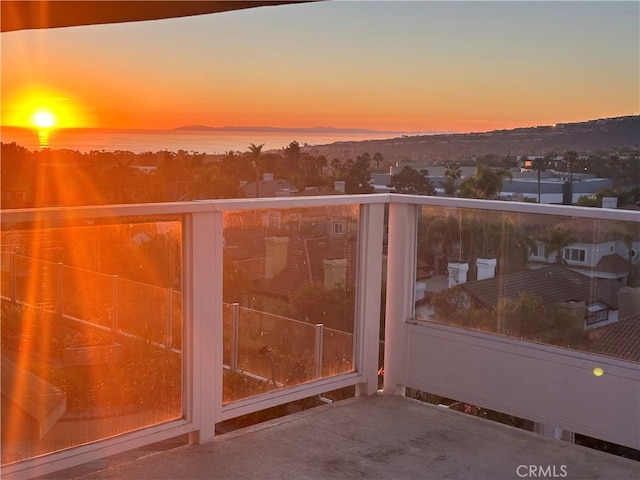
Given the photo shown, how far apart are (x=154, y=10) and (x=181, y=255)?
4.64 ft

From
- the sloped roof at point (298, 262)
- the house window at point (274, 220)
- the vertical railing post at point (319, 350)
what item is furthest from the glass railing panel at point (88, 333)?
the vertical railing post at point (319, 350)

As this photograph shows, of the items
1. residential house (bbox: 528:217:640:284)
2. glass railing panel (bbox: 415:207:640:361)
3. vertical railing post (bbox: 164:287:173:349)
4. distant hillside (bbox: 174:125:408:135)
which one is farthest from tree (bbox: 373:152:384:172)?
vertical railing post (bbox: 164:287:173:349)

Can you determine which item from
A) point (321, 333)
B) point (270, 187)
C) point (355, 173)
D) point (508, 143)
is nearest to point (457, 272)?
point (321, 333)

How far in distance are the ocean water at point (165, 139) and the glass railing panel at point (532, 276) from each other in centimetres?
229

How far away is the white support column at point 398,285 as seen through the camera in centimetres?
393

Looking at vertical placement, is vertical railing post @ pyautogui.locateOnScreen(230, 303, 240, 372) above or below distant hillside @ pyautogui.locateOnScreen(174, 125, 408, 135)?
below

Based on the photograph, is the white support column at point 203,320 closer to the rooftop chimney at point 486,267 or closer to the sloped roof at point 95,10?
the sloped roof at point 95,10

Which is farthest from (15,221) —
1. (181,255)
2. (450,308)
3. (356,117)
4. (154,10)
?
(356,117)

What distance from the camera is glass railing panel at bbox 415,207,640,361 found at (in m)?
3.18

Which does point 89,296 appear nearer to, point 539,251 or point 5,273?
point 5,273

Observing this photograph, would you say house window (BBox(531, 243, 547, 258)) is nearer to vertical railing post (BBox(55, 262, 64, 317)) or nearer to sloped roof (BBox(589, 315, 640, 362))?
sloped roof (BBox(589, 315, 640, 362))

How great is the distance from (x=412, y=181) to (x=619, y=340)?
228 centimetres

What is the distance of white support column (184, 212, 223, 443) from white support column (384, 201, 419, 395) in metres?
1.15

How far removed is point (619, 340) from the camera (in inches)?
126
